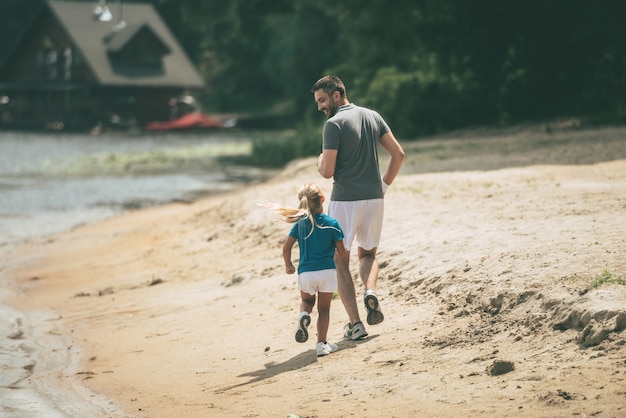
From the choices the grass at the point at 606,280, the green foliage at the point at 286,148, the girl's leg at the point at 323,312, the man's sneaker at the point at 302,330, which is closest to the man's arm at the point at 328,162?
the girl's leg at the point at 323,312

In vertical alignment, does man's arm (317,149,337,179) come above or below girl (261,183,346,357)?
above

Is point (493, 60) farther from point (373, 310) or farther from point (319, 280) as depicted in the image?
point (319, 280)

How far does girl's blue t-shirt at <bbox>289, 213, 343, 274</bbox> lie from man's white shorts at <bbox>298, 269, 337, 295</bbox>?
1.3 inches

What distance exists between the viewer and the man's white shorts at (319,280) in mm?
8562

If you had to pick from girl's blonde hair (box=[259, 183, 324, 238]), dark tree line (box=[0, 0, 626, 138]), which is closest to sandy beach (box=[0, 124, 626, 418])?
girl's blonde hair (box=[259, 183, 324, 238])

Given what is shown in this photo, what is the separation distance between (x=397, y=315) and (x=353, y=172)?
5.33 ft

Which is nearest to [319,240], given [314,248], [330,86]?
[314,248]

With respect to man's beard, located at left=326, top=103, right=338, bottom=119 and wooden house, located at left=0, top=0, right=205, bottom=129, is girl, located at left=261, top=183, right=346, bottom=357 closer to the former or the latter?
man's beard, located at left=326, top=103, right=338, bottom=119

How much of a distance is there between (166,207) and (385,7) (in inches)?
661

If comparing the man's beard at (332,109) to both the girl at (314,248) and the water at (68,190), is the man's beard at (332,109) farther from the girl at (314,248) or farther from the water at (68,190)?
the water at (68,190)

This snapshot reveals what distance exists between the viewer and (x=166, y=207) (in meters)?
24.4

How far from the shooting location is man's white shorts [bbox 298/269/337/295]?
856 centimetres

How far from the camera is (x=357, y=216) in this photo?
8828 mm

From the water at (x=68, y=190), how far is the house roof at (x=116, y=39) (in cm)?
1008
